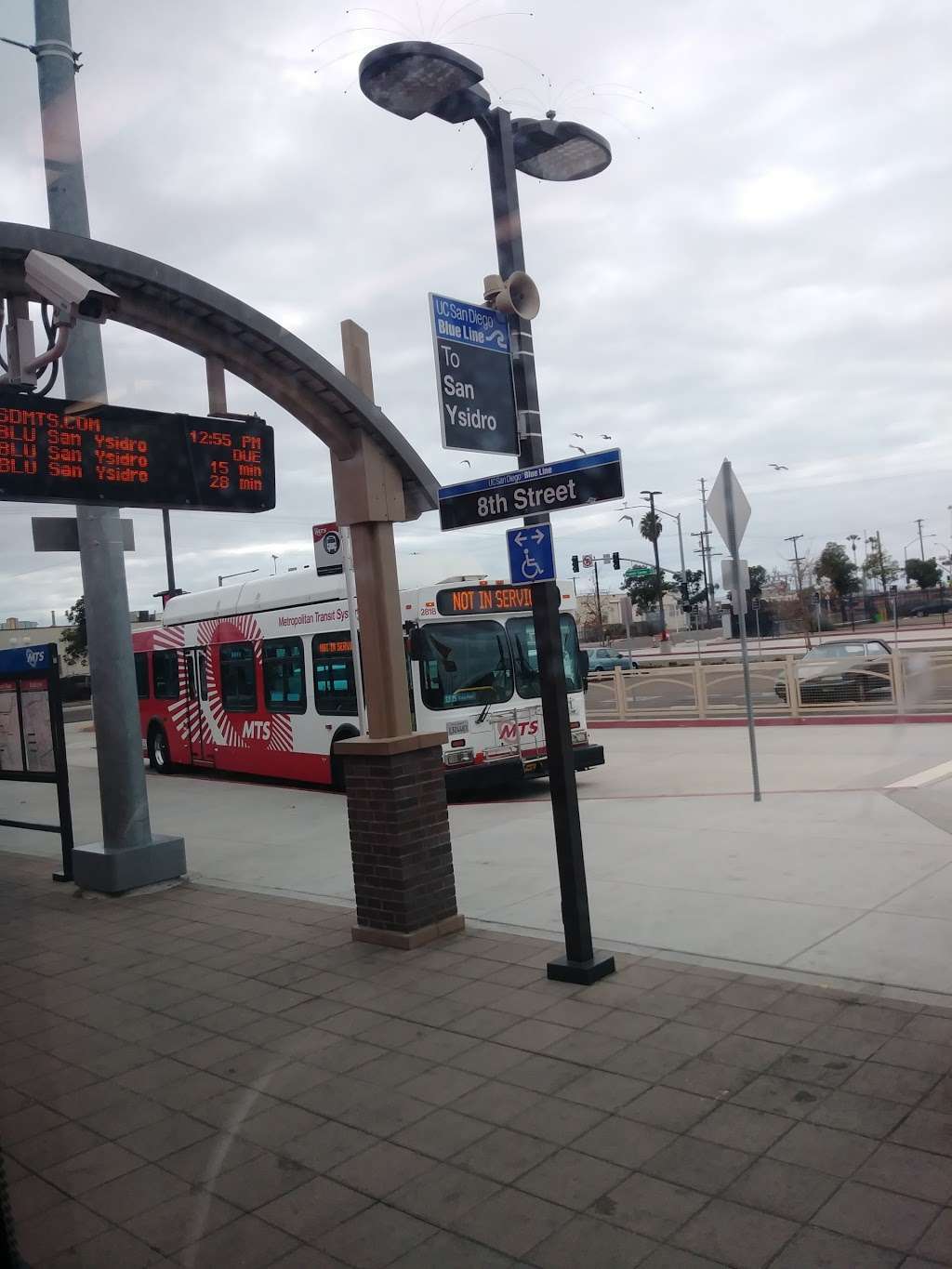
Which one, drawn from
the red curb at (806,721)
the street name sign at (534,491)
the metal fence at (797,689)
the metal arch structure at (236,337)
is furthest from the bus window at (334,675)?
the street name sign at (534,491)

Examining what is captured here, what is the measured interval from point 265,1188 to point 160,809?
11.5 meters

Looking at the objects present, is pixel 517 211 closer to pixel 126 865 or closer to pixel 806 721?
pixel 126 865

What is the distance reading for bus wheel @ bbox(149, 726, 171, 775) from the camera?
65.3ft

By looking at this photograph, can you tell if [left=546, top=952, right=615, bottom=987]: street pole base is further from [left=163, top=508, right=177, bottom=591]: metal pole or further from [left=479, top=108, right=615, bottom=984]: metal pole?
[left=163, top=508, right=177, bottom=591]: metal pole

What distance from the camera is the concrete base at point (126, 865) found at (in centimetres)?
914

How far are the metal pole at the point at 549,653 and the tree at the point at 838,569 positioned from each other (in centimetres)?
6829

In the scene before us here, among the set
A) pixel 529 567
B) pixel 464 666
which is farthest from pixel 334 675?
pixel 529 567

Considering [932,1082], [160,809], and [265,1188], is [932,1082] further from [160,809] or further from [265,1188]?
[160,809]

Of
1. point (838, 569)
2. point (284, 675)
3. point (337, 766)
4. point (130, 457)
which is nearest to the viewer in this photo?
point (130, 457)

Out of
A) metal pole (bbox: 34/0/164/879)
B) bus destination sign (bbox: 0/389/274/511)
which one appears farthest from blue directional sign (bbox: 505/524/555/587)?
metal pole (bbox: 34/0/164/879)

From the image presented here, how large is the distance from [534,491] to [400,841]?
2385 millimetres

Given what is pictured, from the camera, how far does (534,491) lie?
5.84m

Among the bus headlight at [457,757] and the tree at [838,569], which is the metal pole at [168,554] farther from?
the tree at [838,569]

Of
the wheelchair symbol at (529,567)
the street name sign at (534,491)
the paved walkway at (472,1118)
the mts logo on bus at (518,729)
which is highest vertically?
the street name sign at (534,491)
